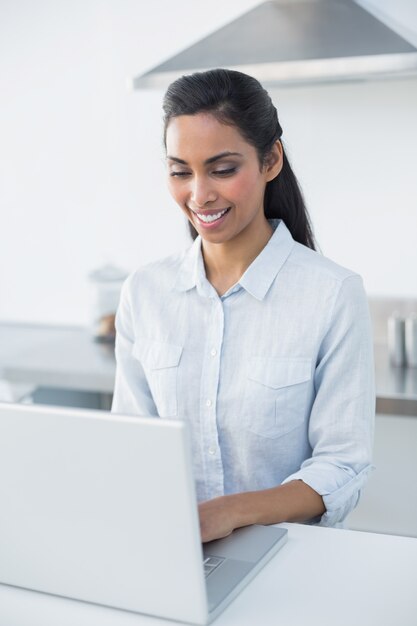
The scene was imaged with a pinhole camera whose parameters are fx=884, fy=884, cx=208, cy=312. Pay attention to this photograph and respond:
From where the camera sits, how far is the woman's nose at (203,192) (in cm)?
140

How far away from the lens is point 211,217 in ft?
4.72

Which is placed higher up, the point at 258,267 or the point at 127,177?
the point at 127,177

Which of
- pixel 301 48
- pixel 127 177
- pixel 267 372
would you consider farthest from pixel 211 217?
pixel 127 177

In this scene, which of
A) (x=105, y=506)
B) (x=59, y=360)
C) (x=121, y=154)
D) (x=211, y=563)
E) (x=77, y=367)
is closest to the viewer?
(x=105, y=506)

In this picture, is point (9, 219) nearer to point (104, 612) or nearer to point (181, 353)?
point (181, 353)

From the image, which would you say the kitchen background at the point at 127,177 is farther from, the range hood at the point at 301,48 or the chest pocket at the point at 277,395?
the chest pocket at the point at 277,395

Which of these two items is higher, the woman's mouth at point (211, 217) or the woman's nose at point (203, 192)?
the woman's nose at point (203, 192)

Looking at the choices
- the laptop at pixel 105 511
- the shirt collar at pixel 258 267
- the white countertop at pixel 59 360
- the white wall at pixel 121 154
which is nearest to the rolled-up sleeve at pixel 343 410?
the shirt collar at pixel 258 267

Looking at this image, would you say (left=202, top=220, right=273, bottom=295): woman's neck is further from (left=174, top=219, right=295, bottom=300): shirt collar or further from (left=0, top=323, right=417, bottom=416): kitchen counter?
(left=0, top=323, right=417, bottom=416): kitchen counter

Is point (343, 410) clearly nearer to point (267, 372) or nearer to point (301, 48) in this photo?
point (267, 372)

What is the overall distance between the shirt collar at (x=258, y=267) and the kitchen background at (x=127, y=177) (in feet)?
2.73

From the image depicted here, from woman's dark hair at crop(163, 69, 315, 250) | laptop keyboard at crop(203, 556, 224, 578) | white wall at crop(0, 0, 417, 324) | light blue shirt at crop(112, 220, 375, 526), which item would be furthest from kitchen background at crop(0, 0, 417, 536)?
laptop keyboard at crop(203, 556, 224, 578)

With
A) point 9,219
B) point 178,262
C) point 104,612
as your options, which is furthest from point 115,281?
point 104,612

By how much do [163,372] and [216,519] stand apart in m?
0.45
